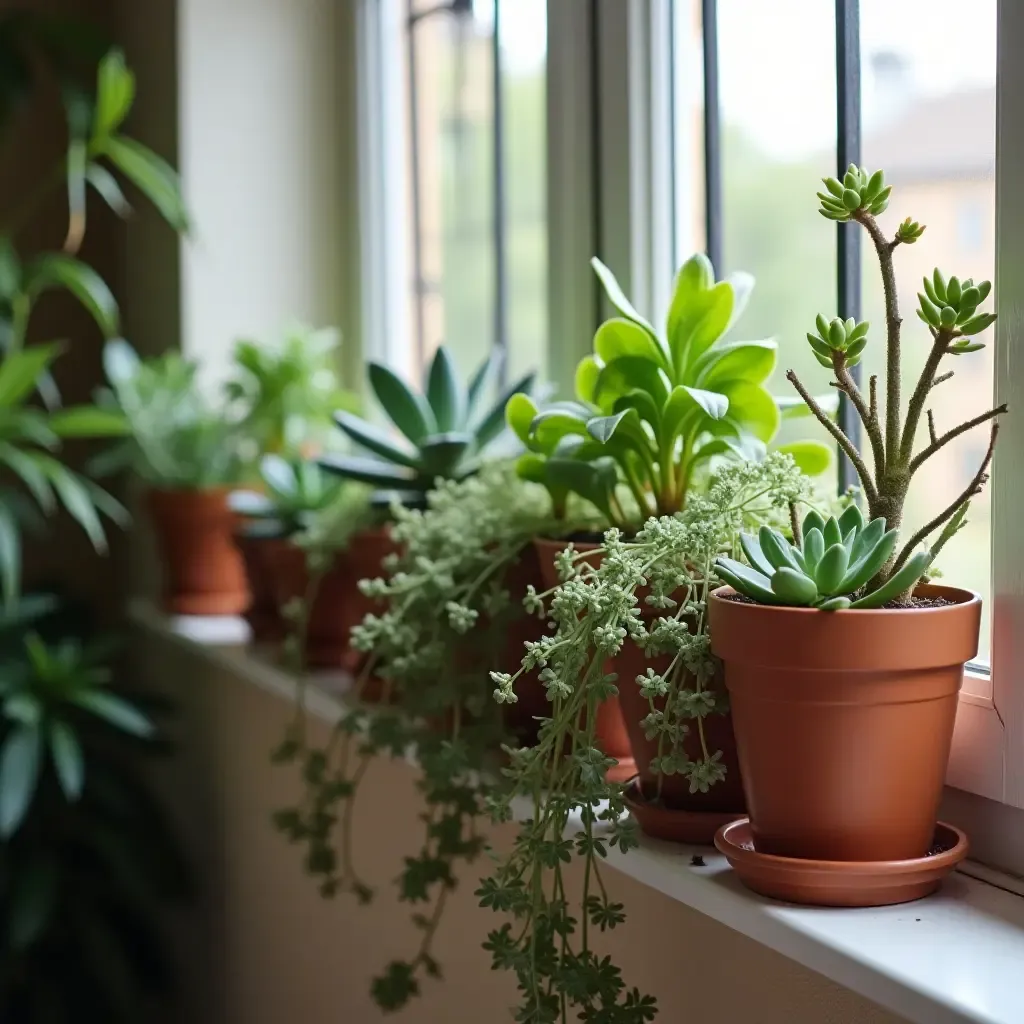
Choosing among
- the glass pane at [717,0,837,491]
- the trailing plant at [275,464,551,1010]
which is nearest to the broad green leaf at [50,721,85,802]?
the trailing plant at [275,464,551,1010]

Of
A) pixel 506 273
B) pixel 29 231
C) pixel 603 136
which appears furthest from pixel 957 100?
pixel 29 231

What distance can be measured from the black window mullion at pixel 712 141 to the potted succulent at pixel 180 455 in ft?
3.00

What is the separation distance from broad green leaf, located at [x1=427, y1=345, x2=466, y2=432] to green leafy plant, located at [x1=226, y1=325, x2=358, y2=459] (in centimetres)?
52

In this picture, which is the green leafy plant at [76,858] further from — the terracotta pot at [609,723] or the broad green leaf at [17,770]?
the terracotta pot at [609,723]

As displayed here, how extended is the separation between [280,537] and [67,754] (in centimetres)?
45

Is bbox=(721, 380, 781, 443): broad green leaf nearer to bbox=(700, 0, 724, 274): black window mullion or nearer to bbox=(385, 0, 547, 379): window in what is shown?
bbox=(700, 0, 724, 274): black window mullion

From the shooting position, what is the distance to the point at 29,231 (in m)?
2.54

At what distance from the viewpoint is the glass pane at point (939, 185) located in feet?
3.06

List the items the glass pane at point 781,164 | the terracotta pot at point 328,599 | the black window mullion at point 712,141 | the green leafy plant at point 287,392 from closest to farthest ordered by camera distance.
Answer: the glass pane at point 781,164 < the black window mullion at point 712,141 < the terracotta pot at point 328,599 < the green leafy plant at point 287,392

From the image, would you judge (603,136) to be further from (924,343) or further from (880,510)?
(880,510)

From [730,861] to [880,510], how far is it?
0.78 feet

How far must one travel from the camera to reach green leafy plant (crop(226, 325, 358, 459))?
1857 mm

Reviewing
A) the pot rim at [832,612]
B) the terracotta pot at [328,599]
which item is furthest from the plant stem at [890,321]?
the terracotta pot at [328,599]

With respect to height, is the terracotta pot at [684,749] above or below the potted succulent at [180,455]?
below
